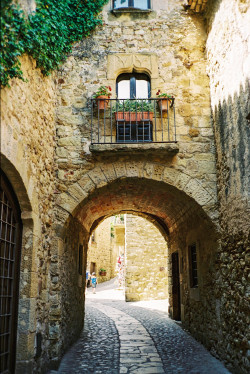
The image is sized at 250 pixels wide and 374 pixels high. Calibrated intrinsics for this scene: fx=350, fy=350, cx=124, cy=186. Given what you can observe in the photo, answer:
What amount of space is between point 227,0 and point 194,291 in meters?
4.88

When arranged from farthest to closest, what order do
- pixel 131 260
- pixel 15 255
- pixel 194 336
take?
pixel 131 260
pixel 194 336
pixel 15 255

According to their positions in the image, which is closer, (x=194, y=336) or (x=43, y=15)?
(x=43, y=15)

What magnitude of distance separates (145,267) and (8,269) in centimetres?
984

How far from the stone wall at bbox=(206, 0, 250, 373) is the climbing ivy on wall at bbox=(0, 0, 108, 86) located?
2.17 meters

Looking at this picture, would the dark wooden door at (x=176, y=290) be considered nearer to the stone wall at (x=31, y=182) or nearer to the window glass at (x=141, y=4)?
the stone wall at (x=31, y=182)

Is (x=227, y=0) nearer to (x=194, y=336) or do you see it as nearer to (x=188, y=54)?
(x=188, y=54)

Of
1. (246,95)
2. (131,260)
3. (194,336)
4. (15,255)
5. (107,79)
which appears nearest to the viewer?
(15,255)

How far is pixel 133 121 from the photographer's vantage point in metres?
5.62

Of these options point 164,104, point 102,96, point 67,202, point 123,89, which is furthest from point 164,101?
point 67,202

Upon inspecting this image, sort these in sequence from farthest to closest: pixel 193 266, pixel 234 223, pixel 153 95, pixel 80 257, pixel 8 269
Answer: pixel 80 257
pixel 193 266
pixel 153 95
pixel 234 223
pixel 8 269

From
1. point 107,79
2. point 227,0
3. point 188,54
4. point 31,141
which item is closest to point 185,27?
point 188,54

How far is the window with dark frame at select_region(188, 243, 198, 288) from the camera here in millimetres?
6902

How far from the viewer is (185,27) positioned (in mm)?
6027

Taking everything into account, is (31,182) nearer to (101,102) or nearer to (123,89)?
(101,102)
